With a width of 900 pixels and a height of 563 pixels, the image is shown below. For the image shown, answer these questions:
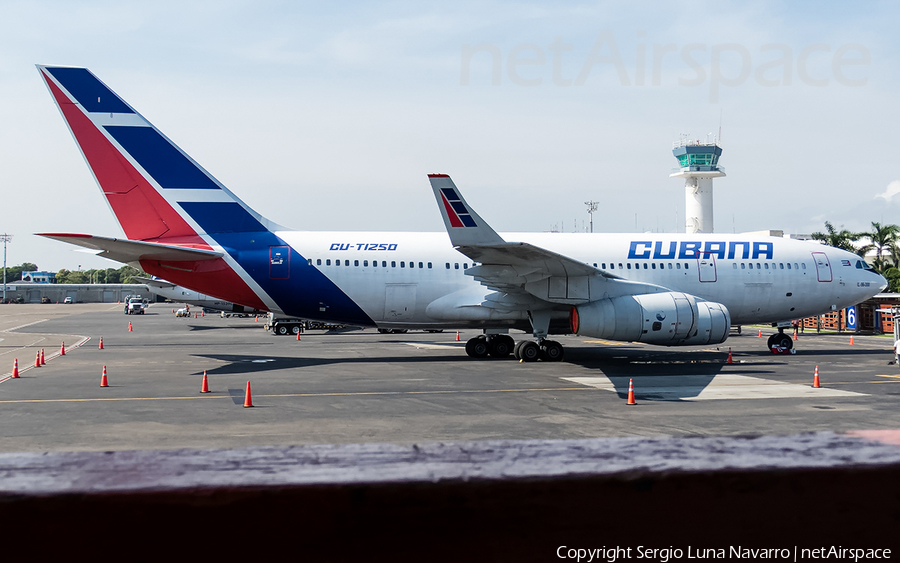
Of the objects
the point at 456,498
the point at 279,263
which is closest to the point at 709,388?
the point at 279,263

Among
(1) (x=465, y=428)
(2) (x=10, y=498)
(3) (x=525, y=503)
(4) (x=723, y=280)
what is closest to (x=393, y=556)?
(3) (x=525, y=503)

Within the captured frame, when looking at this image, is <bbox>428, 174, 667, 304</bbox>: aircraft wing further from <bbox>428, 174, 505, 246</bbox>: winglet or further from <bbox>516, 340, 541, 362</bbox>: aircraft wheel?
<bbox>516, 340, 541, 362</bbox>: aircraft wheel

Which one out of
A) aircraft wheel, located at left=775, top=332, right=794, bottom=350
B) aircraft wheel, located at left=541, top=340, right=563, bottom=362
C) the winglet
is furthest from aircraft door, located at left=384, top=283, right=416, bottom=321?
aircraft wheel, located at left=775, top=332, right=794, bottom=350

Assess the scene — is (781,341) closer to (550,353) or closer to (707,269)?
(707,269)

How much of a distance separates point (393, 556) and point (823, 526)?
3.20 ft

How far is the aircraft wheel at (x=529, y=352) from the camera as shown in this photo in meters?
23.2

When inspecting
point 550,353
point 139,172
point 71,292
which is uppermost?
point 139,172

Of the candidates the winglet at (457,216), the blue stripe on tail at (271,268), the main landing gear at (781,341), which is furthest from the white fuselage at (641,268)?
the winglet at (457,216)

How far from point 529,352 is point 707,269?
23.5 feet

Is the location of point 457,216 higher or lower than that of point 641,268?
higher

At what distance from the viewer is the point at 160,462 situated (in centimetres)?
157

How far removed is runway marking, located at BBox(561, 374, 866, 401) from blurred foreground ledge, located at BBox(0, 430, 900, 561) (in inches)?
573

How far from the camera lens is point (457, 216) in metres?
18.7

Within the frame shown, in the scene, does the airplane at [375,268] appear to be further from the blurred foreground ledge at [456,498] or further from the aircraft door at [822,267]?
the blurred foreground ledge at [456,498]
